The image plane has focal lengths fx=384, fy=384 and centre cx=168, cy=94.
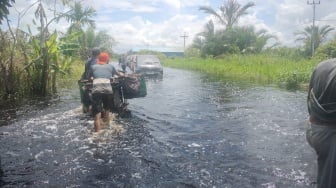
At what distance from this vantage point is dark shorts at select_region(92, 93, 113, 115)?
9.27 metres

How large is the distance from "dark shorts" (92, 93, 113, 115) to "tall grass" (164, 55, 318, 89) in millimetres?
12441

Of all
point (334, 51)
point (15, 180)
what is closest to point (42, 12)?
point (15, 180)

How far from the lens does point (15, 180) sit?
5945 millimetres

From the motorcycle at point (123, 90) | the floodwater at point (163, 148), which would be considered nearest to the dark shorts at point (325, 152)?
the floodwater at point (163, 148)

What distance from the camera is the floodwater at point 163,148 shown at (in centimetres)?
598

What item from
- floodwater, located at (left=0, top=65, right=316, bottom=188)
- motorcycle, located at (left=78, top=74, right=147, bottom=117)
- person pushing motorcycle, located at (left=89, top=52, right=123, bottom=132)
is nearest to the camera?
floodwater, located at (left=0, top=65, right=316, bottom=188)

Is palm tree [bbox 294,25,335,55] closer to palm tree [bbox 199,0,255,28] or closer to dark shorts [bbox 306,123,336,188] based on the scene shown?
palm tree [bbox 199,0,255,28]

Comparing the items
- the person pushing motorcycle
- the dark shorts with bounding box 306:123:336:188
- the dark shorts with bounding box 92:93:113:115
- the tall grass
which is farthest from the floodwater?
the tall grass

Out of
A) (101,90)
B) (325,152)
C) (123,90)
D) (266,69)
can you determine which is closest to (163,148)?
(101,90)

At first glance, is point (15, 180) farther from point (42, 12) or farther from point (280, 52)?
point (280, 52)

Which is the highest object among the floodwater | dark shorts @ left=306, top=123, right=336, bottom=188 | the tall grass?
dark shorts @ left=306, top=123, right=336, bottom=188

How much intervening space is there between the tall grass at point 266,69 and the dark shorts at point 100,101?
490 inches

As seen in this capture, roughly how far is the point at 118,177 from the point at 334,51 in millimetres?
25819

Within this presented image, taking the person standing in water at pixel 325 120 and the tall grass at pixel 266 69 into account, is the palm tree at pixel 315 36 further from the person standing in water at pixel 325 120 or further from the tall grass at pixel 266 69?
the person standing in water at pixel 325 120
